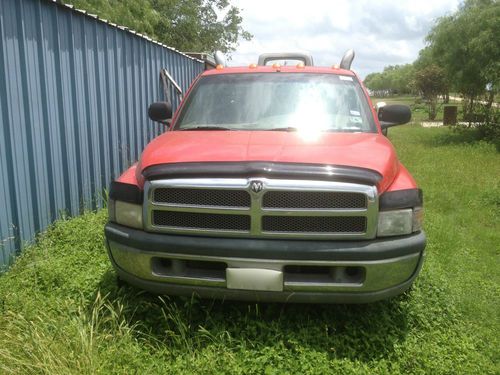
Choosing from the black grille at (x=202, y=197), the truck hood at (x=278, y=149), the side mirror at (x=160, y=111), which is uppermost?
the side mirror at (x=160, y=111)

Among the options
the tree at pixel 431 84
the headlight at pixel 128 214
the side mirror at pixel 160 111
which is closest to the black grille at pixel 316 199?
the headlight at pixel 128 214

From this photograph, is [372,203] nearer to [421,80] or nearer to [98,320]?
[98,320]

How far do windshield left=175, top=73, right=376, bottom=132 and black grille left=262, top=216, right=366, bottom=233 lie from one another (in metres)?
1.15

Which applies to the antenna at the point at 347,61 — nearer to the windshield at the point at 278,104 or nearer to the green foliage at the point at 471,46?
the windshield at the point at 278,104

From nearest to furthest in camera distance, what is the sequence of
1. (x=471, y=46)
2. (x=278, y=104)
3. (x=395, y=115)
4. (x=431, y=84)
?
(x=278, y=104) < (x=395, y=115) < (x=471, y=46) < (x=431, y=84)

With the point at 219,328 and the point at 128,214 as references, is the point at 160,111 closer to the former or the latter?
the point at 128,214

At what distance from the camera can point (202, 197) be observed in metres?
2.81

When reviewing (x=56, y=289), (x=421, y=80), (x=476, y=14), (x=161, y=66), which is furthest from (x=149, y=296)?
(x=421, y=80)

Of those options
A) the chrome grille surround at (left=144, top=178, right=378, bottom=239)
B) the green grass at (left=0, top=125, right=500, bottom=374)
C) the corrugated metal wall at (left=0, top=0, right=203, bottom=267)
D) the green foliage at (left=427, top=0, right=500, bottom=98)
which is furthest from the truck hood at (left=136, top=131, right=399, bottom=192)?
the green foliage at (left=427, top=0, right=500, bottom=98)

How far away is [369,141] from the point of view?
3.42 metres

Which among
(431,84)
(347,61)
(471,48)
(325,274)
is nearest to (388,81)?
(431,84)

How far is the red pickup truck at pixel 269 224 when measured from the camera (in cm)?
273

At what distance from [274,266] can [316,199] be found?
1.56ft


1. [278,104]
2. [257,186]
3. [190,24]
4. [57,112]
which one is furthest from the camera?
[190,24]
